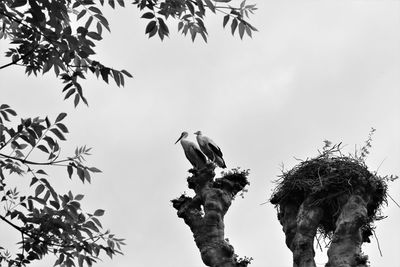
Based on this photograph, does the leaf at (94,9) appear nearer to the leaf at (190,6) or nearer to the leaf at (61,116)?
the leaf at (190,6)

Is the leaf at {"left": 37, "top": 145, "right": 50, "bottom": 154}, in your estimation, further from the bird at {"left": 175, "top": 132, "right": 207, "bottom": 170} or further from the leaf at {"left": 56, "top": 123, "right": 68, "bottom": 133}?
the bird at {"left": 175, "top": 132, "right": 207, "bottom": 170}

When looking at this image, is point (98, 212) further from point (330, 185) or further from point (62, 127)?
point (330, 185)

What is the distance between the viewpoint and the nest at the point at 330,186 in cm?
1082

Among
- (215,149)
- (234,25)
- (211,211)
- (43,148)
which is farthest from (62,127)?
(215,149)

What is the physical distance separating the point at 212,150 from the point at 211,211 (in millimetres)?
6142

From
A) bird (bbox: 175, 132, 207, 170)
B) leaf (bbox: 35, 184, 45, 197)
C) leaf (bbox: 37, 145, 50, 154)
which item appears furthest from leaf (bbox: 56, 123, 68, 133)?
bird (bbox: 175, 132, 207, 170)

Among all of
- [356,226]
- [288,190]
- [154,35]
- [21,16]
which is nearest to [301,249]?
[356,226]

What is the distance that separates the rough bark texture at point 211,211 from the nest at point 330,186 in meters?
1.07

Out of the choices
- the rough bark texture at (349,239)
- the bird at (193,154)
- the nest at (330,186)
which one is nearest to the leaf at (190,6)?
the rough bark texture at (349,239)

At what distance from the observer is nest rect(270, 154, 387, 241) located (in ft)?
35.5

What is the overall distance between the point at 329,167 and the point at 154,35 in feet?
22.0

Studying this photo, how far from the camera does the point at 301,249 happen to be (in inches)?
380

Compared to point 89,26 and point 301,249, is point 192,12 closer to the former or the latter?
point 89,26

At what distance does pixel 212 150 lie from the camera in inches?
624
